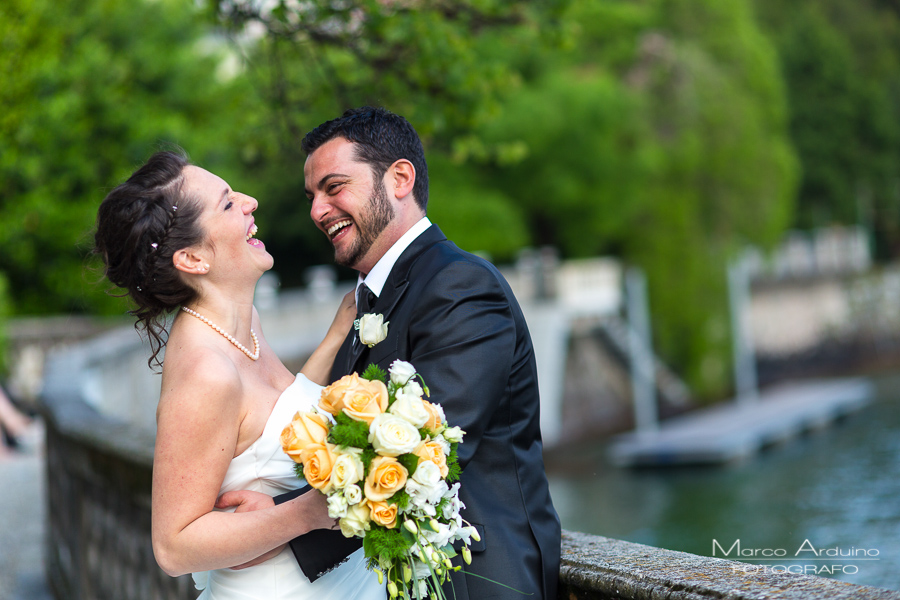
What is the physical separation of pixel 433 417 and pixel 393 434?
0.39ft

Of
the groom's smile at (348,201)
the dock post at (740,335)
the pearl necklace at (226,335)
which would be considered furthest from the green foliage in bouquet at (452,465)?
the dock post at (740,335)

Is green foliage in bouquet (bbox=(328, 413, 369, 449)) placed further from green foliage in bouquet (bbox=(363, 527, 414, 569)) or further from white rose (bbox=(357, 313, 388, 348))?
white rose (bbox=(357, 313, 388, 348))

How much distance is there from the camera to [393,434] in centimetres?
186

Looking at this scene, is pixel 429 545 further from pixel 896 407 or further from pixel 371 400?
pixel 896 407

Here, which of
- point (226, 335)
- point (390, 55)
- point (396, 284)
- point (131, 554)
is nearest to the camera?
point (396, 284)

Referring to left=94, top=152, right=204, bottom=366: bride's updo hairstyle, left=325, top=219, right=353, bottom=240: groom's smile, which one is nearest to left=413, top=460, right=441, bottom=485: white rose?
Result: left=325, top=219, right=353, bottom=240: groom's smile

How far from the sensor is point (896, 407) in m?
25.7

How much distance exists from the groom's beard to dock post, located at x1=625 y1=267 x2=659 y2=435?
23.0m

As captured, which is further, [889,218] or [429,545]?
[889,218]

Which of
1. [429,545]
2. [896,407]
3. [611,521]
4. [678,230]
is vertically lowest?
[896,407]

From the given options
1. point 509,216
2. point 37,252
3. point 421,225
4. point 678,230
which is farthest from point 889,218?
point 421,225

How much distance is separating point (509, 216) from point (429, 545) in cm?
2315

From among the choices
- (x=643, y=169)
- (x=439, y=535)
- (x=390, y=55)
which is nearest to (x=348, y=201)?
(x=439, y=535)

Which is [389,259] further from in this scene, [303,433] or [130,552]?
[130,552]
